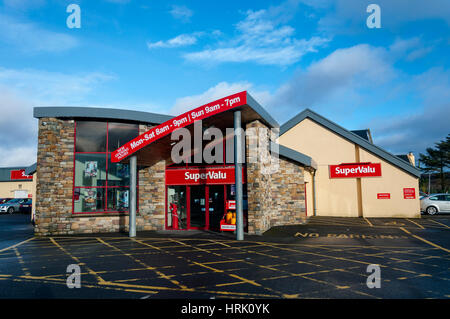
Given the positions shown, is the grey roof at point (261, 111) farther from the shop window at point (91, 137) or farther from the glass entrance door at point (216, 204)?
the shop window at point (91, 137)

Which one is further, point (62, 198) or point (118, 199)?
point (118, 199)

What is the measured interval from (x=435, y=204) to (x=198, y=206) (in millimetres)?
19525

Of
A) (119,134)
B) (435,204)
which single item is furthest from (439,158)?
(119,134)

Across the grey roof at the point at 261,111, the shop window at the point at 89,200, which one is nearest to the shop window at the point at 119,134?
the shop window at the point at 89,200

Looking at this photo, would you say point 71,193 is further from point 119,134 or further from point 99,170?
point 119,134

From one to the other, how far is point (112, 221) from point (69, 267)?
23.3 feet

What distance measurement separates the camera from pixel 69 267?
830 centimetres

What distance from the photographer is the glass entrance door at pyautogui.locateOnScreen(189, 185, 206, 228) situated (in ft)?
51.0

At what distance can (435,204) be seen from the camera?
22.7 meters

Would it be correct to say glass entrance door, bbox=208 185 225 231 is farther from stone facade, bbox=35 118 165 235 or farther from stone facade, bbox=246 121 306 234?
stone facade, bbox=35 118 165 235

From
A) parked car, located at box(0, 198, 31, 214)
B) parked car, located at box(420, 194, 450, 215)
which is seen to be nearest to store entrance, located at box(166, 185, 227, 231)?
parked car, located at box(420, 194, 450, 215)

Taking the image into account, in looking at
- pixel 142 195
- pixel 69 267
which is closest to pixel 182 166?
pixel 142 195

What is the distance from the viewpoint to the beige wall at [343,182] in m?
20.1
